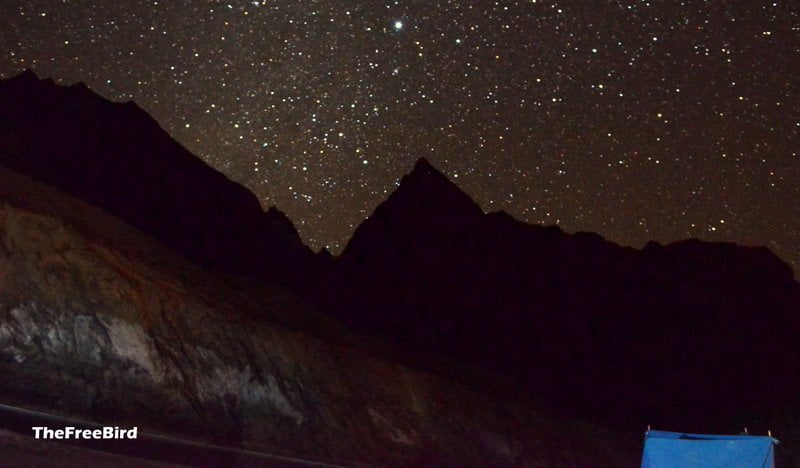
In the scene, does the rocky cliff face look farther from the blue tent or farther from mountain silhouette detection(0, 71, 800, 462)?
the blue tent

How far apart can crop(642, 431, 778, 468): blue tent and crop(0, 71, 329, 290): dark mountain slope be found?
42.7m

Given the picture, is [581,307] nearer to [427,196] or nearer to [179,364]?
[427,196]

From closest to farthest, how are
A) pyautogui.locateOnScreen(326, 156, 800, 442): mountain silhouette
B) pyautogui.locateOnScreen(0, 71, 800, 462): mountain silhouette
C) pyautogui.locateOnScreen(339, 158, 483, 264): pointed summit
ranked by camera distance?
pyautogui.locateOnScreen(0, 71, 800, 462): mountain silhouette, pyautogui.locateOnScreen(326, 156, 800, 442): mountain silhouette, pyautogui.locateOnScreen(339, 158, 483, 264): pointed summit

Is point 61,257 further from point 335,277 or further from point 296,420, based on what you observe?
point 335,277

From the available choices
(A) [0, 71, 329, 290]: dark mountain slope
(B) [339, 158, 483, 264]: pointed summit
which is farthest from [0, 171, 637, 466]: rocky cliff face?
(B) [339, 158, 483, 264]: pointed summit

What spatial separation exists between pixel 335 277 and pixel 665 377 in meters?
33.7

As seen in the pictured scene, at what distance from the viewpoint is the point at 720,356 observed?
76.5m

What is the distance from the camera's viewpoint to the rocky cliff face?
19.2m

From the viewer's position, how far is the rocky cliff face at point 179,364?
1922 centimetres

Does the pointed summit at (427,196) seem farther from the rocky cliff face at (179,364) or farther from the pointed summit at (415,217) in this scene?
the rocky cliff face at (179,364)

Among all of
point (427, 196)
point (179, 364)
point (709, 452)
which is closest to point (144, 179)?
point (427, 196)

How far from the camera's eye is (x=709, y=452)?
35.4ft

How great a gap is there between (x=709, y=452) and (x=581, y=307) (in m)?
73.2

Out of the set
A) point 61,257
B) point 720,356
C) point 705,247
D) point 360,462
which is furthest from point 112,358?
point 705,247
